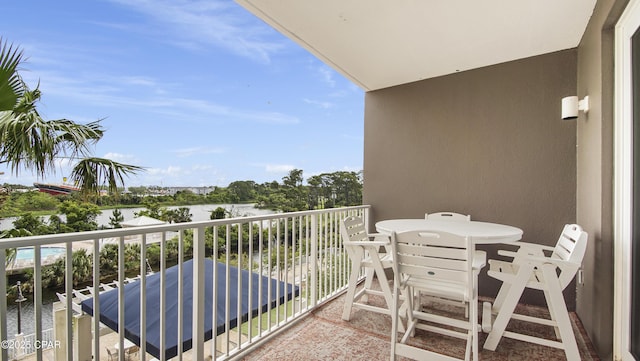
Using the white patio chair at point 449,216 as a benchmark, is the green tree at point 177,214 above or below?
below

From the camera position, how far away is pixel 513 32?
9.09 ft

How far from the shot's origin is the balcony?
1445 mm

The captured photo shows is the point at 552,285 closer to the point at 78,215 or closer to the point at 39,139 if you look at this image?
the point at 39,139

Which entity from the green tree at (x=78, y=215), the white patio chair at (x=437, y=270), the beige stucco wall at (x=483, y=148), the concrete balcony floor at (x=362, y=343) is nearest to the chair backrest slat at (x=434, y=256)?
the white patio chair at (x=437, y=270)

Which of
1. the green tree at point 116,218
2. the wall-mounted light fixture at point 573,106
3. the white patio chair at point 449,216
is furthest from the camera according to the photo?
the green tree at point 116,218

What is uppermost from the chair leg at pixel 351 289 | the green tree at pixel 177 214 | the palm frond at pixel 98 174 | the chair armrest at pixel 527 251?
the palm frond at pixel 98 174

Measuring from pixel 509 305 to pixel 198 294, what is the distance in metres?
2.22

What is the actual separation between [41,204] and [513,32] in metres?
6.31

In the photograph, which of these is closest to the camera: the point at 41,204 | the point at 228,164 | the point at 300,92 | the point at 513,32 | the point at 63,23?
the point at 513,32

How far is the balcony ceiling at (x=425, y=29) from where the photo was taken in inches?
94.3

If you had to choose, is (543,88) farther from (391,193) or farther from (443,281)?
(443,281)

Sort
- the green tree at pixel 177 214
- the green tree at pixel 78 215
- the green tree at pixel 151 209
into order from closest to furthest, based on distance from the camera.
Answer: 1. the green tree at pixel 78 215
2. the green tree at pixel 151 209
3. the green tree at pixel 177 214

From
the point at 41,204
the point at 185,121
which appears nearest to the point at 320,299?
the point at 41,204

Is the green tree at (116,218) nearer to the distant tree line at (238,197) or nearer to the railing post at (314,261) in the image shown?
the distant tree line at (238,197)
